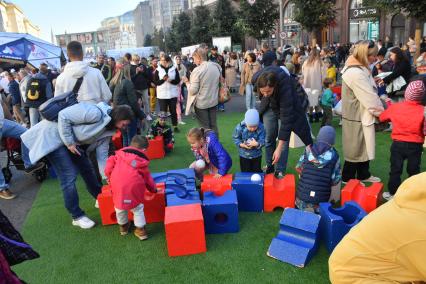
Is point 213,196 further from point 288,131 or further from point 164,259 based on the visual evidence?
point 288,131

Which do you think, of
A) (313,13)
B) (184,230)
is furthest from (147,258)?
(313,13)

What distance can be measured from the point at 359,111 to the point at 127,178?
9.43 ft

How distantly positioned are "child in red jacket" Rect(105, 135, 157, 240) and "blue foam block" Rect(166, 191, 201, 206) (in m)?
0.30

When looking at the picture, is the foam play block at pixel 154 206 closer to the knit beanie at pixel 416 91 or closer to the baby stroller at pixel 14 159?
the baby stroller at pixel 14 159

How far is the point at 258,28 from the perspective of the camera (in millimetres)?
24688

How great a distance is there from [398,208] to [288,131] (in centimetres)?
279

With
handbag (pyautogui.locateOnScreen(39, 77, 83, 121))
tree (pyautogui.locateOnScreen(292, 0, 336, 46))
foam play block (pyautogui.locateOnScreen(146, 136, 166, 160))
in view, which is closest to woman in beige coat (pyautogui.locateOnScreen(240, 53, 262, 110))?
foam play block (pyautogui.locateOnScreen(146, 136, 166, 160))

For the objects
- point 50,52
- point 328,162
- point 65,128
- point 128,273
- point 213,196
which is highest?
point 50,52

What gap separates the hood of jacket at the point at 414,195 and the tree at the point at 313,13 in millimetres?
17153

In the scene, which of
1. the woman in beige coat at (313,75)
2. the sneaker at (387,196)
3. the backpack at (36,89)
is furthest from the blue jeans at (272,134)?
the backpack at (36,89)

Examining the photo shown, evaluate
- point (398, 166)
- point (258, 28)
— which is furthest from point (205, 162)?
point (258, 28)

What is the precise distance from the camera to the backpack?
6957 mm

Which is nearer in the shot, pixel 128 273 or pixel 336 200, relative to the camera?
pixel 128 273

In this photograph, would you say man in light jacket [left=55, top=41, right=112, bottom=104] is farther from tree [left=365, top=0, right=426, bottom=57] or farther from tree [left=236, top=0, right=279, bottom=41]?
tree [left=236, top=0, right=279, bottom=41]
